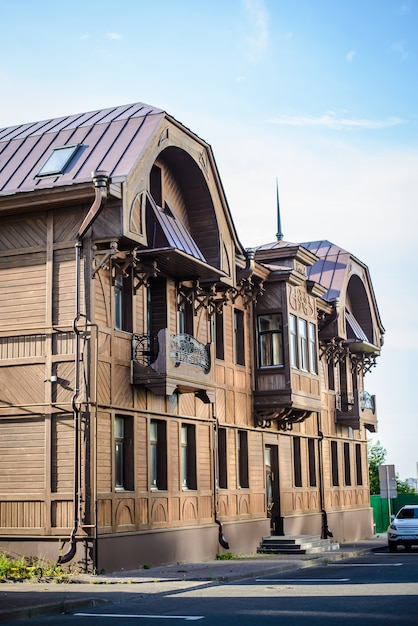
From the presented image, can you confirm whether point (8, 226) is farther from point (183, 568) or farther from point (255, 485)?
point (255, 485)

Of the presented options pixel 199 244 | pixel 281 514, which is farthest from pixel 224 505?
pixel 199 244

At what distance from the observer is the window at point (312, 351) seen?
103 feet

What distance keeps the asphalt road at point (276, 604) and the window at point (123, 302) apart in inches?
258

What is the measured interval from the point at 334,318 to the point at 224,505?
11.0 m

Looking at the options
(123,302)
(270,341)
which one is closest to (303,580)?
(123,302)

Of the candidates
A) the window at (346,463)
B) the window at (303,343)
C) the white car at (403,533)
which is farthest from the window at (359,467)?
the window at (303,343)

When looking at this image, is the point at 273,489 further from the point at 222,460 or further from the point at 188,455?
the point at 188,455

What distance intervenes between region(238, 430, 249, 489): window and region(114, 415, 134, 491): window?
7066 mm

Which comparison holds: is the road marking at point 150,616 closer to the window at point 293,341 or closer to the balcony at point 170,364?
the balcony at point 170,364

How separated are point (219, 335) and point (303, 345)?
4.30m

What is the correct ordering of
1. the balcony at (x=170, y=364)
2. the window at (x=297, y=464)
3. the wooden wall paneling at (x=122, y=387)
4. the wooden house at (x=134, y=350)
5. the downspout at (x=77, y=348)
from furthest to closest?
the window at (x=297, y=464)
the balcony at (x=170, y=364)
the wooden wall paneling at (x=122, y=387)
the wooden house at (x=134, y=350)
the downspout at (x=77, y=348)

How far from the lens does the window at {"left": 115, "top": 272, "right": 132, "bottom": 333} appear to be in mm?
22359

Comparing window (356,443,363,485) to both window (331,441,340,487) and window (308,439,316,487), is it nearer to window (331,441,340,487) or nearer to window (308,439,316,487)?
window (331,441,340,487)

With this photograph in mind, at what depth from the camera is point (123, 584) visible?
1823cm
